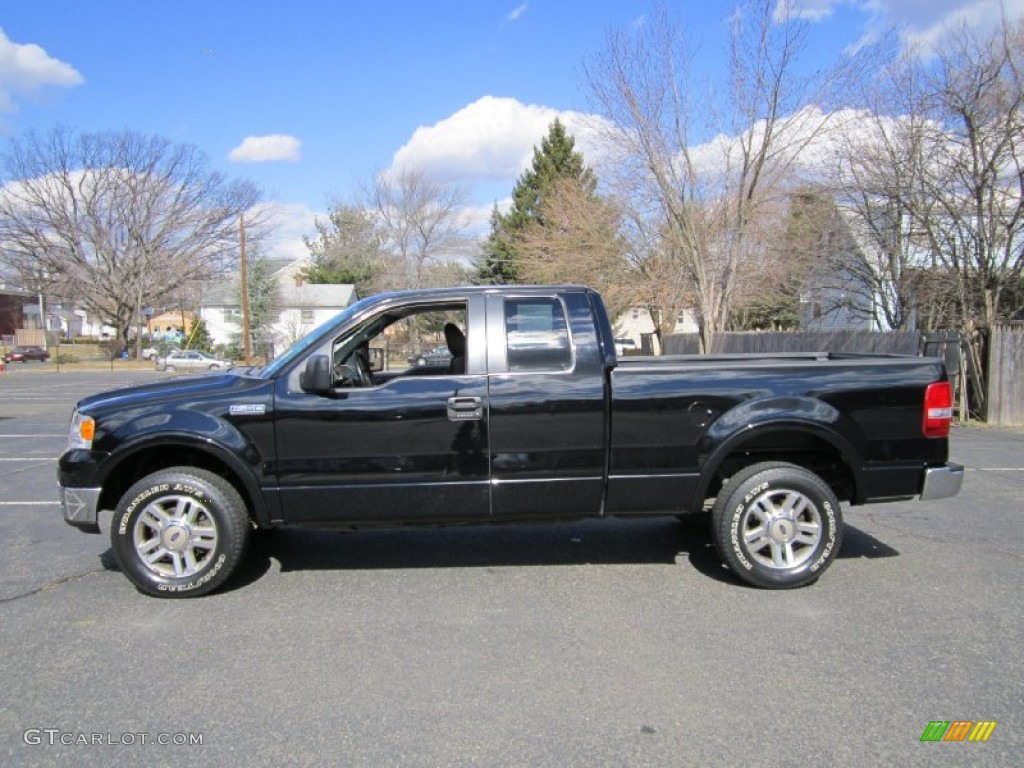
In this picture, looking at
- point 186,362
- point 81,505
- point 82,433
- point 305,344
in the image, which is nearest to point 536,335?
point 305,344

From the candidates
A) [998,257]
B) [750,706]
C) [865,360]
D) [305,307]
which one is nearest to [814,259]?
[998,257]

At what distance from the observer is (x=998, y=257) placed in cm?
1287

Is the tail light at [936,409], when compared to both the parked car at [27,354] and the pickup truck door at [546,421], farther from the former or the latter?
the parked car at [27,354]

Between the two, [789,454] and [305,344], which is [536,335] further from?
[789,454]

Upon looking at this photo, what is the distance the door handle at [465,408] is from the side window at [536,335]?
1.04ft

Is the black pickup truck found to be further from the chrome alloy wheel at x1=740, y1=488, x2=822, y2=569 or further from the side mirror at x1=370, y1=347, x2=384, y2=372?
the side mirror at x1=370, y1=347, x2=384, y2=372

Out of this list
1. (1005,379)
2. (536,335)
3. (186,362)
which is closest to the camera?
(536,335)

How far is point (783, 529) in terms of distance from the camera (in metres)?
4.48

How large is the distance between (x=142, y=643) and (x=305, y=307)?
2296 inches

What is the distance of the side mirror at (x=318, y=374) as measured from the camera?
4.24m

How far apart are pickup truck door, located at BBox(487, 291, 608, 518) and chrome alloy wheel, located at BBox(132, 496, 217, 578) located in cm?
181

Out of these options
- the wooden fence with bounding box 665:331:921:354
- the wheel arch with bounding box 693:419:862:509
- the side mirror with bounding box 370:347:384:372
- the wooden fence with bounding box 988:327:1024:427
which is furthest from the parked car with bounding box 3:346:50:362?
the wheel arch with bounding box 693:419:862:509

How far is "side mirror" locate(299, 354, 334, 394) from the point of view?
4242 mm

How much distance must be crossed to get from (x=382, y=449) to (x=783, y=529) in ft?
8.36
